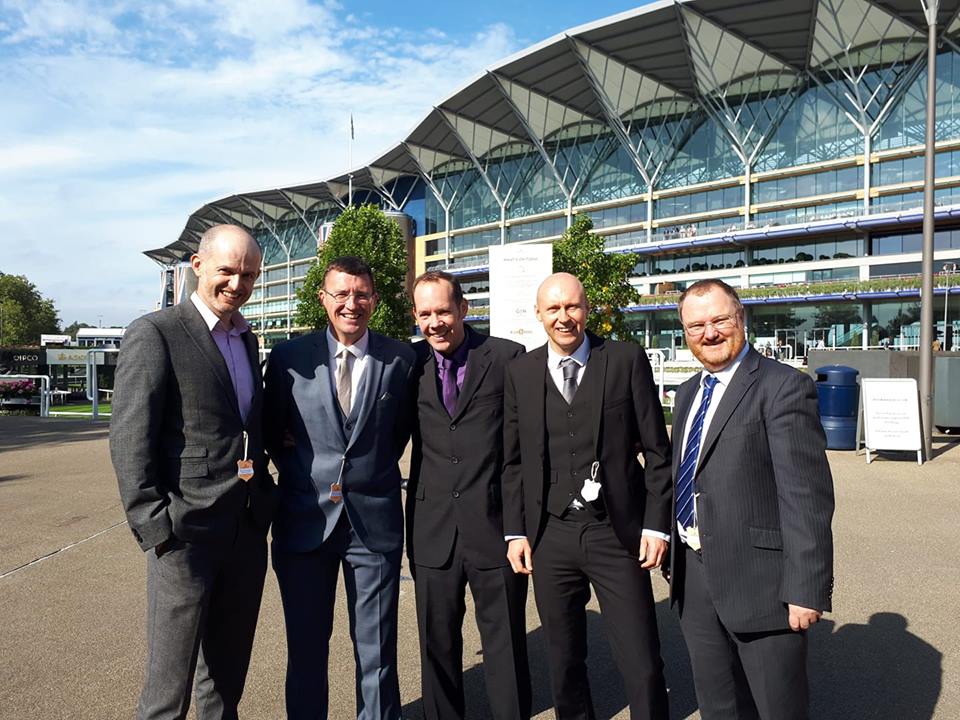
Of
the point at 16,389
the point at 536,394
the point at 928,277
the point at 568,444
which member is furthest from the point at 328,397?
the point at 16,389

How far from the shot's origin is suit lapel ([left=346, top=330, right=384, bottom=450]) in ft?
9.95

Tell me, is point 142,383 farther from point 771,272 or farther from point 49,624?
point 771,272

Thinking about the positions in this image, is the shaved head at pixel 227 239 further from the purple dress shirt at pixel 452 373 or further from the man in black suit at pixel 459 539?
the purple dress shirt at pixel 452 373

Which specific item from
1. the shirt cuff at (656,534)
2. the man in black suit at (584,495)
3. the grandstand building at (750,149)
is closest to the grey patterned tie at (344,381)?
the man in black suit at (584,495)

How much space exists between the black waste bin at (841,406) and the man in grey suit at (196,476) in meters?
11.7

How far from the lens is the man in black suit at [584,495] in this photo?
2.92 metres

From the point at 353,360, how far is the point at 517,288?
22.6 ft

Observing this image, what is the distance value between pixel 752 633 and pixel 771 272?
167ft

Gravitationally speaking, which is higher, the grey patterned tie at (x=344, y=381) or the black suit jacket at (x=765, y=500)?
the grey patterned tie at (x=344, y=381)

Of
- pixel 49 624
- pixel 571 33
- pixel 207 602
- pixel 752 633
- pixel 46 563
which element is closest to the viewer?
pixel 752 633

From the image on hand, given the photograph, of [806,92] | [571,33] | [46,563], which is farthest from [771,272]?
[46,563]

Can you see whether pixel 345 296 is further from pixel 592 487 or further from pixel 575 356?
pixel 592 487

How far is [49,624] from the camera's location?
14.3 feet

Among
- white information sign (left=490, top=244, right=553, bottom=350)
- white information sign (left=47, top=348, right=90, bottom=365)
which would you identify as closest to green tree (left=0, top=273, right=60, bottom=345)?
white information sign (left=47, top=348, right=90, bottom=365)
